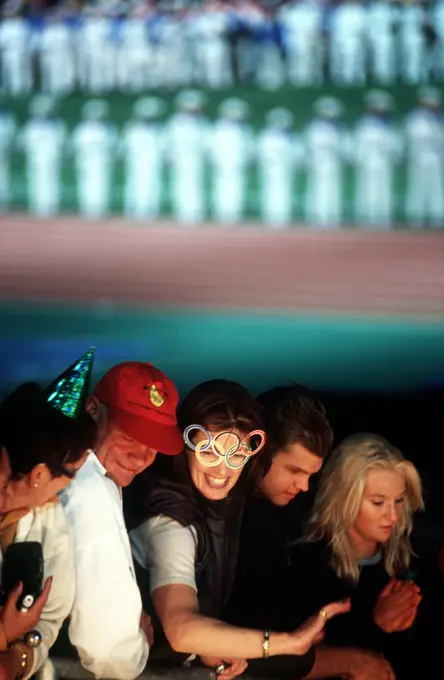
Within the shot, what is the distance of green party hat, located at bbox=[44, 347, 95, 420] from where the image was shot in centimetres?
337

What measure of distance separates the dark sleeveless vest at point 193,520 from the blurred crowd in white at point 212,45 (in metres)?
5.61

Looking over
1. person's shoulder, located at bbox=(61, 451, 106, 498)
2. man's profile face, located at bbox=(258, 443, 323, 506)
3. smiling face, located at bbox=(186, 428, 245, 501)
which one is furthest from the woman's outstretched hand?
person's shoulder, located at bbox=(61, 451, 106, 498)

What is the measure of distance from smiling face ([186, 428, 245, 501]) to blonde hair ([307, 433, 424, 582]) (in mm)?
303

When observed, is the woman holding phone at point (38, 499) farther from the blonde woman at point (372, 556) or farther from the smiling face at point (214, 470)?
the blonde woman at point (372, 556)

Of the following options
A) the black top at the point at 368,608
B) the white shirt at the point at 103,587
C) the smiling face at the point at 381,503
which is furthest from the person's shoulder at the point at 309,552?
the white shirt at the point at 103,587

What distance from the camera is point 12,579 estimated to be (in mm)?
3334

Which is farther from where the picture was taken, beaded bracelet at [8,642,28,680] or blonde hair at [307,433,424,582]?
blonde hair at [307,433,424,582]

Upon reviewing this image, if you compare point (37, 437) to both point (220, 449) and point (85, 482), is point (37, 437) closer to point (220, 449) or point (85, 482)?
point (85, 482)

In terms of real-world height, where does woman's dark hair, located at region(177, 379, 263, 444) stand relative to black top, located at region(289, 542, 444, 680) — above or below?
above

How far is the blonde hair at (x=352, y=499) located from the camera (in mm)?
3680

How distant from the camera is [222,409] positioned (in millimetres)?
3602

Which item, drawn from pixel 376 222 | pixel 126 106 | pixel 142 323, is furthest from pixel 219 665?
pixel 126 106

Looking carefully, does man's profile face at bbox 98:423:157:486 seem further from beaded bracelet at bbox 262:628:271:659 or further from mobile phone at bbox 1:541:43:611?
beaded bracelet at bbox 262:628:271:659

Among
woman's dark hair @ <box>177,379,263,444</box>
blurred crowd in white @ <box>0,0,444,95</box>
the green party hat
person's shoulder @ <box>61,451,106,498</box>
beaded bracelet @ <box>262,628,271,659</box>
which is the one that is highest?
blurred crowd in white @ <box>0,0,444,95</box>
